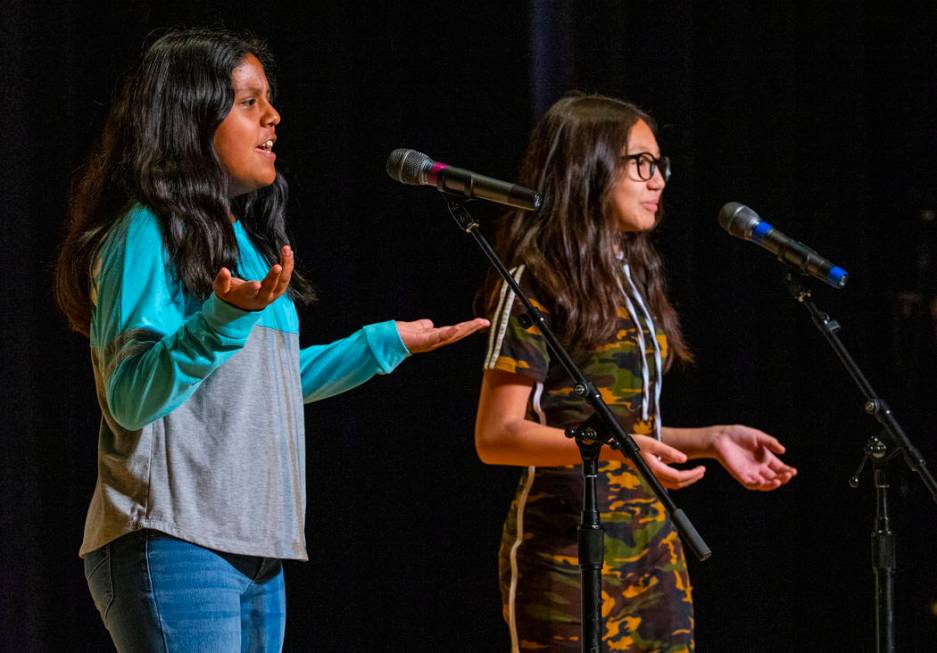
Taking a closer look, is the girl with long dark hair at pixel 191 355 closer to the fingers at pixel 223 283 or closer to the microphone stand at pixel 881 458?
the fingers at pixel 223 283

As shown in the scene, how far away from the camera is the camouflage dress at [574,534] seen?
6.48ft

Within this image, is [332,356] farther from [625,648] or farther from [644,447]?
[625,648]

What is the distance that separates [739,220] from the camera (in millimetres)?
2229

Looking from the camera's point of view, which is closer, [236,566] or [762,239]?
[236,566]

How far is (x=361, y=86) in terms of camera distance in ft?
9.34

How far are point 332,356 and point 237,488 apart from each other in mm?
375

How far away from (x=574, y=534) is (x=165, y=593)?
2.59 ft

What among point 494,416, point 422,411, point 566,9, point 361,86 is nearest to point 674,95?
point 566,9

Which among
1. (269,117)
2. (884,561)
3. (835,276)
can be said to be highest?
(269,117)

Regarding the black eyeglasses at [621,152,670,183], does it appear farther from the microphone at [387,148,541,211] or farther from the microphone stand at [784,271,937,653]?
the microphone at [387,148,541,211]

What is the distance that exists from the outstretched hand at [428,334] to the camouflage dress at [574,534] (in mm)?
269

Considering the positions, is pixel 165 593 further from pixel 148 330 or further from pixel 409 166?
pixel 409 166

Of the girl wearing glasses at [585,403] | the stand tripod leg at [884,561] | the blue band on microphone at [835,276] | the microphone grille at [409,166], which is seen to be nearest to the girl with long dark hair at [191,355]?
the microphone grille at [409,166]

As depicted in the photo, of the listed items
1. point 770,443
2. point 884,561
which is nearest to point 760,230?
point 770,443
